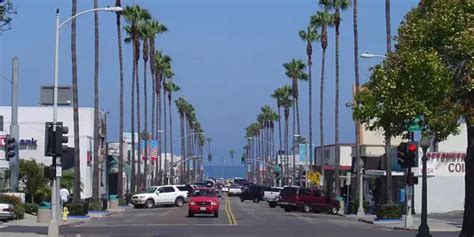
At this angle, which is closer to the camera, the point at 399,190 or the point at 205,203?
the point at 205,203

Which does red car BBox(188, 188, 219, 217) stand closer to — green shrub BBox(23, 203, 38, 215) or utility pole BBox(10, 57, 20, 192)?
green shrub BBox(23, 203, 38, 215)

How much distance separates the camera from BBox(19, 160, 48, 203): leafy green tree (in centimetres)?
6022

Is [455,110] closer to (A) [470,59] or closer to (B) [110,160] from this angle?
(A) [470,59]

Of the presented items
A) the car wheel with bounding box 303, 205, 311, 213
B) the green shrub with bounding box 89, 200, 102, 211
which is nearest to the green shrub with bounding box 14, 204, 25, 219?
the green shrub with bounding box 89, 200, 102, 211

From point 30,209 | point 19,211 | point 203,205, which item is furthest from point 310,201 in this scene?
point 19,211

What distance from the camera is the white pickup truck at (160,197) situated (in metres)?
72.5

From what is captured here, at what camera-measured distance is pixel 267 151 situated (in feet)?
624

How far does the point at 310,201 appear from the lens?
66188mm

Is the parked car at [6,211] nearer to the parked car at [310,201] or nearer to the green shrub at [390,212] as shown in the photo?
the green shrub at [390,212]

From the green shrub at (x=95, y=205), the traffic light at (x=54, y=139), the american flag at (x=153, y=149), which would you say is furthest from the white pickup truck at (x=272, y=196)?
the traffic light at (x=54, y=139)

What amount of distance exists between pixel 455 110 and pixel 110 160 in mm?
71885

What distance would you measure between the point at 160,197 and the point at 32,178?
15.3 metres

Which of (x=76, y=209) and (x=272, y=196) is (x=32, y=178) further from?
(x=272, y=196)

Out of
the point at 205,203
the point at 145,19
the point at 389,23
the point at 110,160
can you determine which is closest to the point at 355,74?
the point at 389,23
